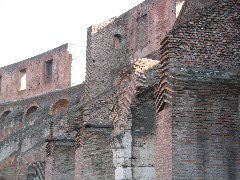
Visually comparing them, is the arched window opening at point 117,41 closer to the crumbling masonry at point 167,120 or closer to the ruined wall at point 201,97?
the crumbling masonry at point 167,120

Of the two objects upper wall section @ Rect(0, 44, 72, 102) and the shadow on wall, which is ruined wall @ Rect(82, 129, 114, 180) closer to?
the shadow on wall

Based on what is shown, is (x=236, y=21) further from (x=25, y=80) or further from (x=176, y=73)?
(x=25, y=80)

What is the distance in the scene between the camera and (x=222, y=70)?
734 centimetres

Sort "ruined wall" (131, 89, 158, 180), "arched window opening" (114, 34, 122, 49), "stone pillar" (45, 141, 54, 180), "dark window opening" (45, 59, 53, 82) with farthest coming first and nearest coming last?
"dark window opening" (45, 59, 53, 82)
"arched window opening" (114, 34, 122, 49)
"stone pillar" (45, 141, 54, 180)
"ruined wall" (131, 89, 158, 180)

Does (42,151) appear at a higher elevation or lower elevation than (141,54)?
lower

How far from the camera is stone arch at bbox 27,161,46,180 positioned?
57.4 feet

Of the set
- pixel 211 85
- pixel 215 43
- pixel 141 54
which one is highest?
pixel 141 54

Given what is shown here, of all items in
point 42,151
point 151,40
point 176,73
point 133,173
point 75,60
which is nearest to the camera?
point 176,73

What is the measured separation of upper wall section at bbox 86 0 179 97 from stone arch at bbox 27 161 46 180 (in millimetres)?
6772

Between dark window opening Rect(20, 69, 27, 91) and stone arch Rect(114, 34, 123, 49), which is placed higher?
dark window opening Rect(20, 69, 27, 91)

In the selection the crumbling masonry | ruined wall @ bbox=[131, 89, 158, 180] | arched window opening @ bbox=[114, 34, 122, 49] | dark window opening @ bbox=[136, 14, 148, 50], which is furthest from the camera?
arched window opening @ bbox=[114, 34, 122, 49]

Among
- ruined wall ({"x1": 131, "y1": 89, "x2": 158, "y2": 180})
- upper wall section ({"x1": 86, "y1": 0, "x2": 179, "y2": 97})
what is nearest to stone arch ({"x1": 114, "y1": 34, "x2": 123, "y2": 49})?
upper wall section ({"x1": 86, "y1": 0, "x2": 179, "y2": 97})

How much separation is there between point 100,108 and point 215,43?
6.18m

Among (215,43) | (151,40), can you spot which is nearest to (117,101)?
(215,43)
